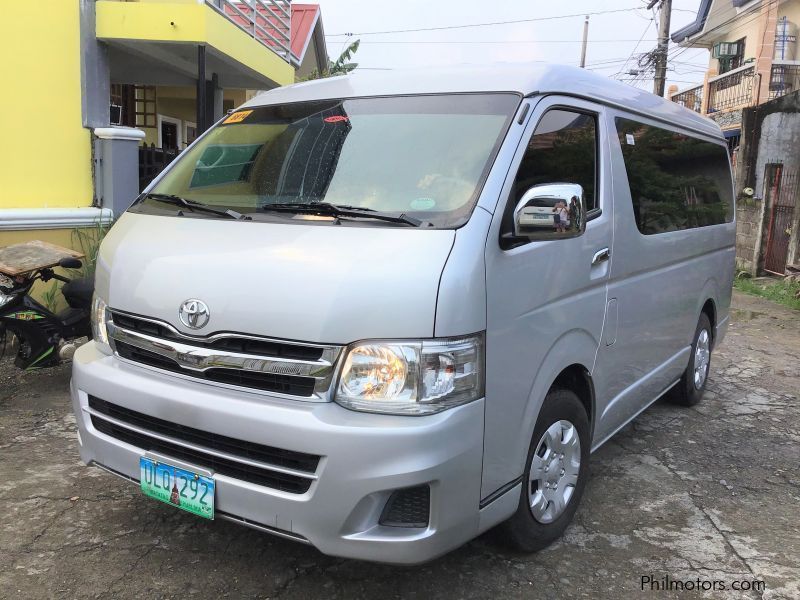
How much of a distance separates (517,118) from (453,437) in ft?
4.31

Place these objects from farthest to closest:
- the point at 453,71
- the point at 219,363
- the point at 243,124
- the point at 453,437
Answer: the point at 243,124, the point at 453,71, the point at 219,363, the point at 453,437

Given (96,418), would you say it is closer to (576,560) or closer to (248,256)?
(248,256)

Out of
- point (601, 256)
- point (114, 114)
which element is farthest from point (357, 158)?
point (114, 114)

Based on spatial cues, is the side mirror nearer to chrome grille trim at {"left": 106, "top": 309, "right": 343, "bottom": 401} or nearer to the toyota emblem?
chrome grille trim at {"left": 106, "top": 309, "right": 343, "bottom": 401}

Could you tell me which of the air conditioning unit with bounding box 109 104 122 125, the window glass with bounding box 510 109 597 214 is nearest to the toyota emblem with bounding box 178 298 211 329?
the window glass with bounding box 510 109 597 214

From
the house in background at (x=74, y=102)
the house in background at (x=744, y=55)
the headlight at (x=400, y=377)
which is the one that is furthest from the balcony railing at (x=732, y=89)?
the headlight at (x=400, y=377)

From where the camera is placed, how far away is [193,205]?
3.10 metres

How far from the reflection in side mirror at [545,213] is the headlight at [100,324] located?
1721mm

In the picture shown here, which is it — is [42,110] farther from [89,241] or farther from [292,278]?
[292,278]

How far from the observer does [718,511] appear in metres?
3.62

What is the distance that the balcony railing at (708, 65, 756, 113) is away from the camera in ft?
60.0

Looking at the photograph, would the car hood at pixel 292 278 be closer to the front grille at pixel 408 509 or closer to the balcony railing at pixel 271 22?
the front grille at pixel 408 509

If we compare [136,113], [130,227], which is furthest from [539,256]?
[136,113]

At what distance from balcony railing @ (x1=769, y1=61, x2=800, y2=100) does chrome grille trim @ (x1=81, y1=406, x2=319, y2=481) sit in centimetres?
1956
